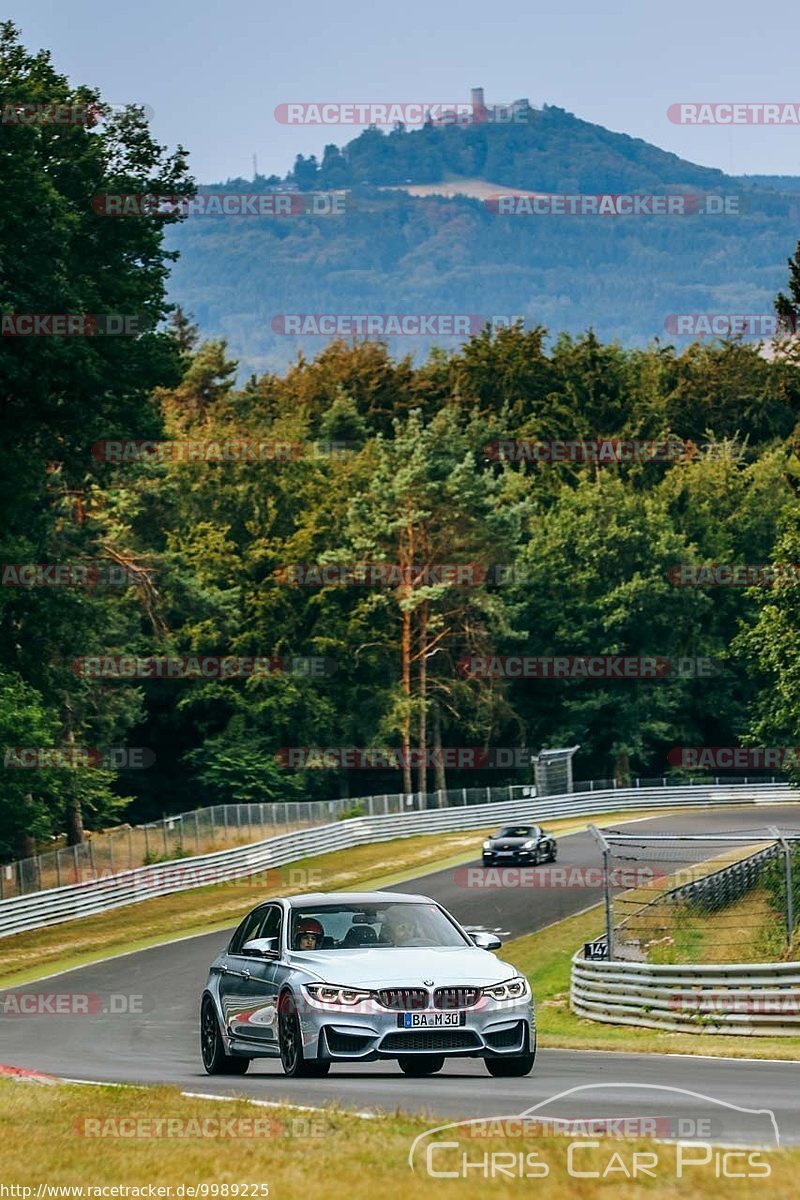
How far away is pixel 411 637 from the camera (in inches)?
A: 3462

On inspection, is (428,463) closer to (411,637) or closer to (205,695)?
(411,637)

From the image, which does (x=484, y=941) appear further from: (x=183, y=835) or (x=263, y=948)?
(x=183, y=835)

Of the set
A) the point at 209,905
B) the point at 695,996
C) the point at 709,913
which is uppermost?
the point at 695,996

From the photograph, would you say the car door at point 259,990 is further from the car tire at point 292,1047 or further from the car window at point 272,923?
the car tire at point 292,1047

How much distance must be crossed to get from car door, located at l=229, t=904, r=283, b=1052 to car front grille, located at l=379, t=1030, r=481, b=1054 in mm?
1162

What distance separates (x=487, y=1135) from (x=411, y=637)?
78490 millimetres

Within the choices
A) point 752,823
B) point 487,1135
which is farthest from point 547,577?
point 487,1135

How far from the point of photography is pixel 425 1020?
1404 cm

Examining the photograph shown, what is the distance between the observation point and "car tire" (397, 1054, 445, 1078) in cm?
1420

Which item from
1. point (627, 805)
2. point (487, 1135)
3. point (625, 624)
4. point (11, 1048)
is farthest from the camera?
point (625, 624)

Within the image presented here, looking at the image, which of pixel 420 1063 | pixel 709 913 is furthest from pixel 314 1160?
pixel 709 913

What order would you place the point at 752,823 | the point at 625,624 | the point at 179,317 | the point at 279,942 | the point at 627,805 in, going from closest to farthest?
the point at 279,942 < the point at 752,823 < the point at 627,805 < the point at 625,624 < the point at 179,317

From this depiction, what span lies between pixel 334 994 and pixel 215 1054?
2466mm

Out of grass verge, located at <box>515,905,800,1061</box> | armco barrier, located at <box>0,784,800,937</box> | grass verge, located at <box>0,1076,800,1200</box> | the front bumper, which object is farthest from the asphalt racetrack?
armco barrier, located at <box>0,784,800,937</box>
